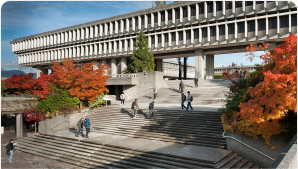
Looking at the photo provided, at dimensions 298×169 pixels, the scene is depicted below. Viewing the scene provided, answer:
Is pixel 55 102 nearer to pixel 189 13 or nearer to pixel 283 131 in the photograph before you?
pixel 283 131

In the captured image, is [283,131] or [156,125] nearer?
[283,131]

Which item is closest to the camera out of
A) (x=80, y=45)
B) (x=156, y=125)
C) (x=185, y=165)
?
(x=185, y=165)

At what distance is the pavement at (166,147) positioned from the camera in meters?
11.6

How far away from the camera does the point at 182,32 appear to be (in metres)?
42.0

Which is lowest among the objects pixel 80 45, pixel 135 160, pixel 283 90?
pixel 135 160

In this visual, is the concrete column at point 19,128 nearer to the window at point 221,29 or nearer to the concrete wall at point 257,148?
the concrete wall at point 257,148

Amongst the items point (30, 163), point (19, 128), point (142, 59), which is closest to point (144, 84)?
point (142, 59)

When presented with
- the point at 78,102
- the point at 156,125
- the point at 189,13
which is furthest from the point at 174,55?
the point at 156,125

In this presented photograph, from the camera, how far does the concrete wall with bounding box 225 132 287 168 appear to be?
37.5 ft

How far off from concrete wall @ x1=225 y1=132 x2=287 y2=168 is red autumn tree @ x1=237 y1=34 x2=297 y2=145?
15.7 inches

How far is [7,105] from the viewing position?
2258 cm

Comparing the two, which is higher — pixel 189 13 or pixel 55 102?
pixel 189 13

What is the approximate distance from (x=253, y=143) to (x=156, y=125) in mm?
7103

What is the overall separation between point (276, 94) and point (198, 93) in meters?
18.2
